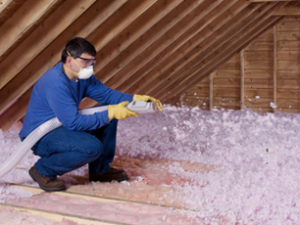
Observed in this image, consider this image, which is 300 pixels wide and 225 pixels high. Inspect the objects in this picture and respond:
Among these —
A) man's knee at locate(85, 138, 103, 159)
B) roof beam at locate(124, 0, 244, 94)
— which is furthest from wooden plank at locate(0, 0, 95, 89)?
roof beam at locate(124, 0, 244, 94)

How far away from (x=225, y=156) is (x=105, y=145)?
1145 millimetres

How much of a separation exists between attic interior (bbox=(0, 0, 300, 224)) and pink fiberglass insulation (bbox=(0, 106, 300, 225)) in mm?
525

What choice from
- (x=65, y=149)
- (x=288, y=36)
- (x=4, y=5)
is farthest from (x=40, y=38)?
(x=288, y=36)

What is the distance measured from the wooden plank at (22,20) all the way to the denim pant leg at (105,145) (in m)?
0.74

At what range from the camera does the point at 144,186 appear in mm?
2541

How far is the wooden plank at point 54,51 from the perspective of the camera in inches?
107

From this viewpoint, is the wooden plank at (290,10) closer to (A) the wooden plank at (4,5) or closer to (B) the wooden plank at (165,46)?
(B) the wooden plank at (165,46)

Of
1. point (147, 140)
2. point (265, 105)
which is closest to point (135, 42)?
point (147, 140)

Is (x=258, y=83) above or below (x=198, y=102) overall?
above

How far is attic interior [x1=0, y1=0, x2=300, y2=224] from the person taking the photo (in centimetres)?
259

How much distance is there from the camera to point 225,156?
10.8ft

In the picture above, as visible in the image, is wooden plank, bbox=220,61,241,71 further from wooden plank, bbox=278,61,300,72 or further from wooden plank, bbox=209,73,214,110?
wooden plank, bbox=278,61,300,72

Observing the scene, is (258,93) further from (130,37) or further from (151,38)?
(130,37)

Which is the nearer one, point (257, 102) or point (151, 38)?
point (151, 38)
